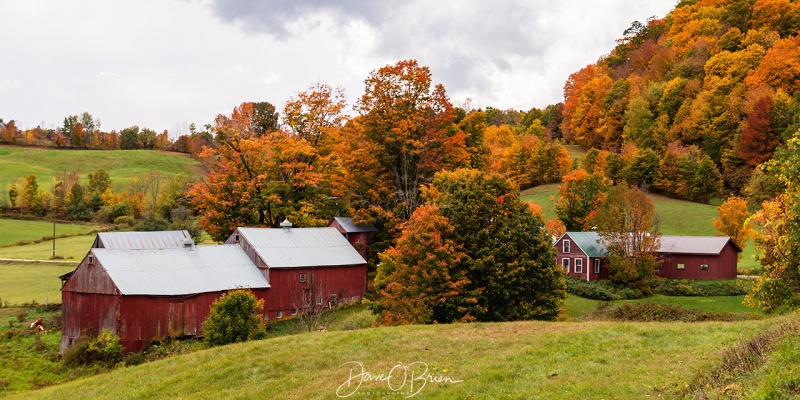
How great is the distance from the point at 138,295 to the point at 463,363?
2100cm

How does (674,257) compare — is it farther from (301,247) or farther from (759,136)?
(759,136)

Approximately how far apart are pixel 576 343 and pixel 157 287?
22969 millimetres

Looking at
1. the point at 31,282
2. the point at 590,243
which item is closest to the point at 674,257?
the point at 590,243

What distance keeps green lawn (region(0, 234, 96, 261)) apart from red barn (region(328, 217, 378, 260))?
98.0ft

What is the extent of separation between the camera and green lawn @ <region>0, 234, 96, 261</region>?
61784 millimetres

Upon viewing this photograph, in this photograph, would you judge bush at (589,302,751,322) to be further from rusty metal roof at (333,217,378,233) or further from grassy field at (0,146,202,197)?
grassy field at (0,146,202,197)

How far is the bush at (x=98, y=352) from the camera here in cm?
3034

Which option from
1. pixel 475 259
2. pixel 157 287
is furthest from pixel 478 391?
pixel 157 287

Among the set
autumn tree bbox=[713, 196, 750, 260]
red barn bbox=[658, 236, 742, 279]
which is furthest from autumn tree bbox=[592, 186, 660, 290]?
autumn tree bbox=[713, 196, 750, 260]

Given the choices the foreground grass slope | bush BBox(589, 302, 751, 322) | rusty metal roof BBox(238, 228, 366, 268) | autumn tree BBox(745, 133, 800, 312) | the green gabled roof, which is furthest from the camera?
the green gabled roof

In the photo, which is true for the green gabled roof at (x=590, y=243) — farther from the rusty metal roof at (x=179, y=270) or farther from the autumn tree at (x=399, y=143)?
the rusty metal roof at (x=179, y=270)

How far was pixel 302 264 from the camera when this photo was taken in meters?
39.7

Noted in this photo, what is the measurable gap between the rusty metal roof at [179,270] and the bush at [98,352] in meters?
2.42

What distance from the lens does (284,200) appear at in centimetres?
4947
